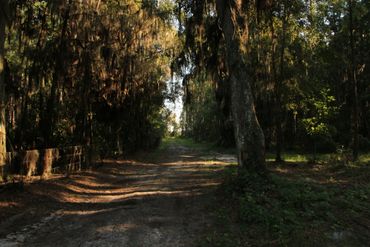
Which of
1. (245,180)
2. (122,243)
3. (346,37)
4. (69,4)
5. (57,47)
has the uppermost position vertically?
(346,37)

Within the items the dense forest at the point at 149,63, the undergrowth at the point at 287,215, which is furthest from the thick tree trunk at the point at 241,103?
the undergrowth at the point at 287,215

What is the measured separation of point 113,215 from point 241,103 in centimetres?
445

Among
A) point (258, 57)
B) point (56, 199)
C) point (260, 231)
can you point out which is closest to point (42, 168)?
point (56, 199)

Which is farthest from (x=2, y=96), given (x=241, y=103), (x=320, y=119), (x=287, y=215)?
(x=320, y=119)

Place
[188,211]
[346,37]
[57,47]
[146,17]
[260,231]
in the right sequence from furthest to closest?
[346,37] < [146,17] < [57,47] < [188,211] < [260,231]

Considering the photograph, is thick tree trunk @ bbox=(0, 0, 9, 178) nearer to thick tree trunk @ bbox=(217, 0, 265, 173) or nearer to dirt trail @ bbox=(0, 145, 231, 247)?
dirt trail @ bbox=(0, 145, 231, 247)

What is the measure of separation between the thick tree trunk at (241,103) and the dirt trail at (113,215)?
59.2 inches

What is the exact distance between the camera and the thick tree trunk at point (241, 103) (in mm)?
10383

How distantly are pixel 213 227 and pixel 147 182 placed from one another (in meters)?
7.35

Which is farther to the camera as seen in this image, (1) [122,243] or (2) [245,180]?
(2) [245,180]

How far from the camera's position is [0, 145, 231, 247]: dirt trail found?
6.82 metres

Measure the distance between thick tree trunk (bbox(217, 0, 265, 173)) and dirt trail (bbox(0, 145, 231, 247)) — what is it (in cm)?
150

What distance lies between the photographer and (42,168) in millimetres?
14094

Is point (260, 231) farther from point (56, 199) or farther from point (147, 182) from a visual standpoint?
point (147, 182)
